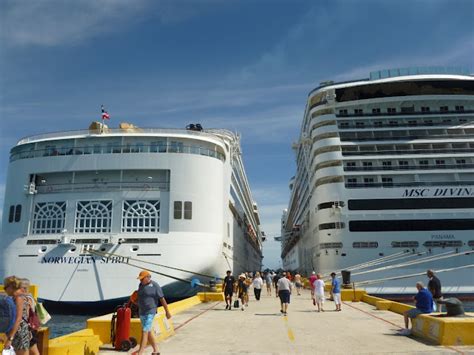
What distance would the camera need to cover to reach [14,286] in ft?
17.5

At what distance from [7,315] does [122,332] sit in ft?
12.1

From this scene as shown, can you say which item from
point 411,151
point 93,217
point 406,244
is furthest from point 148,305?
point 411,151

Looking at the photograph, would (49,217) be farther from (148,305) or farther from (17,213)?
(148,305)

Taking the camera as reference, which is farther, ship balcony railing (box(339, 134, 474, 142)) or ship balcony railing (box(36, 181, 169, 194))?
ship balcony railing (box(339, 134, 474, 142))

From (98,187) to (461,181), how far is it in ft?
81.2

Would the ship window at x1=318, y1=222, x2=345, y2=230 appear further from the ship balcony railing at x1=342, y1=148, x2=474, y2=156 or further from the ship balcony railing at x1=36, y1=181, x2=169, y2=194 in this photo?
the ship balcony railing at x1=36, y1=181, x2=169, y2=194

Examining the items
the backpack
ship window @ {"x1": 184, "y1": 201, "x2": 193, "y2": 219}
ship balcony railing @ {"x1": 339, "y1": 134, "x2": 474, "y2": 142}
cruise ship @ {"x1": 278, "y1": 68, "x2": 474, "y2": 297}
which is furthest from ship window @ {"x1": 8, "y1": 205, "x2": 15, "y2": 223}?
ship balcony railing @ {"x1": 339, "y1": 134, "x2": 474, "y2": 142}

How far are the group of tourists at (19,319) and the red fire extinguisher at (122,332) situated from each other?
2.89 meters

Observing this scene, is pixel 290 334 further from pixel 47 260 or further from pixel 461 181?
pixel 461 181

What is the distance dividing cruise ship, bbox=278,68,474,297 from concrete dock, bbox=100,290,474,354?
9.69m

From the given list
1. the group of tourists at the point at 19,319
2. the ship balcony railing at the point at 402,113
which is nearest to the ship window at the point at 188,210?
the group of tourists at the point at 19,319

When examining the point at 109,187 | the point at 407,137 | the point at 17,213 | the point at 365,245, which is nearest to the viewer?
the point at 109,187

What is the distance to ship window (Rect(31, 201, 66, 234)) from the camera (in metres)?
23.5

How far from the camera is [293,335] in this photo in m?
10.1
